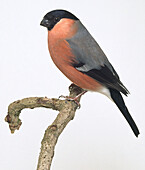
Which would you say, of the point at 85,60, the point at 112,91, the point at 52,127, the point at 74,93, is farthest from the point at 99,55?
the point at 52,127

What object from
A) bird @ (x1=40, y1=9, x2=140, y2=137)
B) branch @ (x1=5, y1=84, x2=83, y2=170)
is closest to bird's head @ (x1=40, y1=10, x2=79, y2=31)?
bird @ (x1=40, y1=9, x2=140, y2=137)

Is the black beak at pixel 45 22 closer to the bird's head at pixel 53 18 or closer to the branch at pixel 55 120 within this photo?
the bird's head at pixel 53 18

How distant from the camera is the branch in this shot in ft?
3.69

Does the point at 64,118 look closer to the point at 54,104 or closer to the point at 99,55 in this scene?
the point at 54,104

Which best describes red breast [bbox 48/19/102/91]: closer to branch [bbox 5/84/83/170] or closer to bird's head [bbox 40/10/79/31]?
bird's head [bbox 40/10/79/31]

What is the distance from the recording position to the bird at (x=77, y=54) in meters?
1.42

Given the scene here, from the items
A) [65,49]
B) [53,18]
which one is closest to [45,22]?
[53,18]

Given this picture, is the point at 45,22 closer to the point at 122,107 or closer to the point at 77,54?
the point at 77,54

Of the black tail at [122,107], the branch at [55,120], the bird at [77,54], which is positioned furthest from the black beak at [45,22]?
the black tail at [122,107]

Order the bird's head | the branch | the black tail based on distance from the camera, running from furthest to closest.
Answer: the black tail, the bird's head, the branch

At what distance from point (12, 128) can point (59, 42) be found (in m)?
0.49

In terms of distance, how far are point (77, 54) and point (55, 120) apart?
35 cm

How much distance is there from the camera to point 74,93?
168 cm

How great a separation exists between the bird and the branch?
15cm
